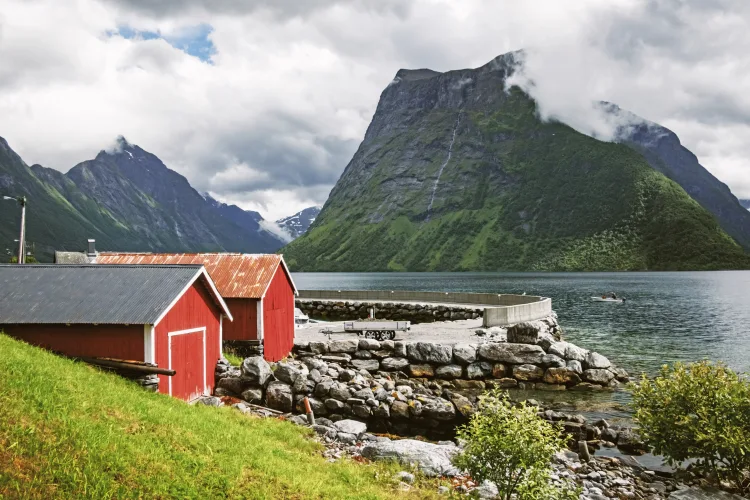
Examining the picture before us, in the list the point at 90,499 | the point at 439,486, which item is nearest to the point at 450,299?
the point at 439,486

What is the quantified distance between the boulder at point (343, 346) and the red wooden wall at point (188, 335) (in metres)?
9.46

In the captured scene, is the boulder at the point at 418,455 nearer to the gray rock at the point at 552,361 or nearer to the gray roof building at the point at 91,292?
the gray roof building at the point at 91,292

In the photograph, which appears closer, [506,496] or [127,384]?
[506,496]

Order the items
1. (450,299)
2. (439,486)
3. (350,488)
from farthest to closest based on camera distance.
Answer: (450,299)
(439,486)
(350,488)

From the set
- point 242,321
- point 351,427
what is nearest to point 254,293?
point 242,321

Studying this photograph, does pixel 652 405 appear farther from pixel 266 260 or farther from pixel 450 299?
pixel 450 299

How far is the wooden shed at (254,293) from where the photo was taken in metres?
29.5

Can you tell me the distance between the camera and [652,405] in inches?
660

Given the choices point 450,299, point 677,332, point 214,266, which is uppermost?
point 214,266

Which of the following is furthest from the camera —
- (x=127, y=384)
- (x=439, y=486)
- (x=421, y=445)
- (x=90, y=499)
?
(x=127, y=384)

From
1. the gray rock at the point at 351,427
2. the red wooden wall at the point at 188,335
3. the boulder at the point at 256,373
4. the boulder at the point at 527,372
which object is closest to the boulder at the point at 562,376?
the boulder at the point at 527,372

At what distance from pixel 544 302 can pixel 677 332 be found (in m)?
18.9

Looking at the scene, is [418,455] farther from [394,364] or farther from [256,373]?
[394,364]

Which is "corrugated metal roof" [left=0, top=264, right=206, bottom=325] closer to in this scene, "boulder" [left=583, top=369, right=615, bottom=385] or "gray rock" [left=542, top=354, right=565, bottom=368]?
"gray rock" [left=542, top=354, right=565, bottom=368]
